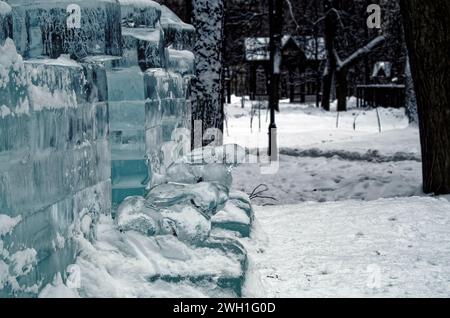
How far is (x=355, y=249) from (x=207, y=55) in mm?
4849

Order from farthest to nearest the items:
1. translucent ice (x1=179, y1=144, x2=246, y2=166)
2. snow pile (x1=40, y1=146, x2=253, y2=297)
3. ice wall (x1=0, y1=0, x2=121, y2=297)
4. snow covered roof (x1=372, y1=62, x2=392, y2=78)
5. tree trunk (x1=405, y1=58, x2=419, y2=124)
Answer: snow covered roof (x1=372, y1=62, x2=392, y2=78) → tree trunk (x1=405, y1=58, x2=419, y2=124) → translucent ice (x1=179, y1=144, x2=246, y2=166) → snow pile (x1=40, y1=146, x2=253, y2=297) → ice wall (x1=0, y1=0, x2=121, y2=297)

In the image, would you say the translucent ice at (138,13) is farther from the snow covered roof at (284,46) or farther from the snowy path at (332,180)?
the snow covered roof at (284,46)

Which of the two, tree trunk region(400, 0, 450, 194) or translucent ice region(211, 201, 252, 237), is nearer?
translucent ice region(211, 201, 252, 237)

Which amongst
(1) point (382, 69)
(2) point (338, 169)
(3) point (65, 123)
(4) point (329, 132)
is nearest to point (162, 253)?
(3) point (65, 123)

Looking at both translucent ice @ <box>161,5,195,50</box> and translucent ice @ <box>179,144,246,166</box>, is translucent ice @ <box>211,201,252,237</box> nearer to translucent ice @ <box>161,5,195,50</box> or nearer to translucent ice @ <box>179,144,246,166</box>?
translucent ice @ <box>179,144,246,166</box>

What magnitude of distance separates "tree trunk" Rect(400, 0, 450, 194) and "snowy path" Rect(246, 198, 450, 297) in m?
0.54

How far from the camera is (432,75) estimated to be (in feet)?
20.9

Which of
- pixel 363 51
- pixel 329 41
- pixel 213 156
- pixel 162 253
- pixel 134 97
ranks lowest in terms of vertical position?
pixel 162 253

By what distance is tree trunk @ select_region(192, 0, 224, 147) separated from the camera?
8.77m

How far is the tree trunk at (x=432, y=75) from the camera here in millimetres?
6273

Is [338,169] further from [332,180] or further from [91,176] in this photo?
[91,176]

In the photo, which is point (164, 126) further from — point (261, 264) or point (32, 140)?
point (32, 140)

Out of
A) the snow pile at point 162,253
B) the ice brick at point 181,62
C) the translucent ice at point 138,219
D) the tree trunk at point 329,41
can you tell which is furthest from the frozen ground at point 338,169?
the tree trunk at point 329,41

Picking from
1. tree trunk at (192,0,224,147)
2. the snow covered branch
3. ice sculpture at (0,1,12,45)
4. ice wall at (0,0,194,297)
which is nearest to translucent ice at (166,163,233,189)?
ice wall at (0,0,194,297)
